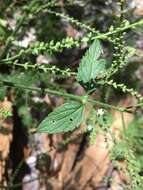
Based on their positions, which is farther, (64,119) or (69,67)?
(69,67)

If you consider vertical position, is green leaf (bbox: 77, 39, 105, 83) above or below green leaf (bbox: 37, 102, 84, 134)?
above

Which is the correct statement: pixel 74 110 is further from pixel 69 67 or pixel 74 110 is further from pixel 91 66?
pixel 69 67

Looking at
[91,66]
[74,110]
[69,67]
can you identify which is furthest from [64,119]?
[69,67]

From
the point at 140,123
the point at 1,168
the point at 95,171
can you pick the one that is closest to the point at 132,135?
the point at 140,123

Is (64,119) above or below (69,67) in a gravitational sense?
below

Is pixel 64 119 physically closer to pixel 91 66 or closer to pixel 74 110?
pixel 74 110
